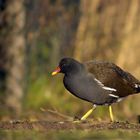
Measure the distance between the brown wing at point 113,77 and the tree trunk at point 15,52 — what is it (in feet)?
20.0

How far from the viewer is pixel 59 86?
773 inches

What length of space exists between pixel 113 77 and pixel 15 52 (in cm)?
684

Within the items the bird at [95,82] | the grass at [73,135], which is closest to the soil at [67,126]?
the grass at [73,135]

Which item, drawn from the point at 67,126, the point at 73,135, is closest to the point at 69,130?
the point at 67,126

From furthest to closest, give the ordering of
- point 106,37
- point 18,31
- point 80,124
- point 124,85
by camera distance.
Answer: point 106,37 < point 18,31 < point 124,85 < point 80,124

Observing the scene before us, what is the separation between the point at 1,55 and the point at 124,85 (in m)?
6.82

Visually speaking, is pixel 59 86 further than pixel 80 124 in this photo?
Yes

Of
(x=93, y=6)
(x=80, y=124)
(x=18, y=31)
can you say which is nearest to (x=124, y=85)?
(x=80, y=124)

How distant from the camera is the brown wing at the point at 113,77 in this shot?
41.1ft

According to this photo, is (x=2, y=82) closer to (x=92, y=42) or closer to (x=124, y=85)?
(x=92, y=42)

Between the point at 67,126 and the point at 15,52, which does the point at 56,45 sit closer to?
the point at 15,52

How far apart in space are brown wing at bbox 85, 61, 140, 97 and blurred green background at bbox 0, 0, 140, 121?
561cm

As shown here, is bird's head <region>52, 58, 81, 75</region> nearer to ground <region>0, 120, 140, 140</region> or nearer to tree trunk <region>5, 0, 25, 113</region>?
ground <region>0, 120, 140, 140</region>

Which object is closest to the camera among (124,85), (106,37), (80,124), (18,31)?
(80,124)
